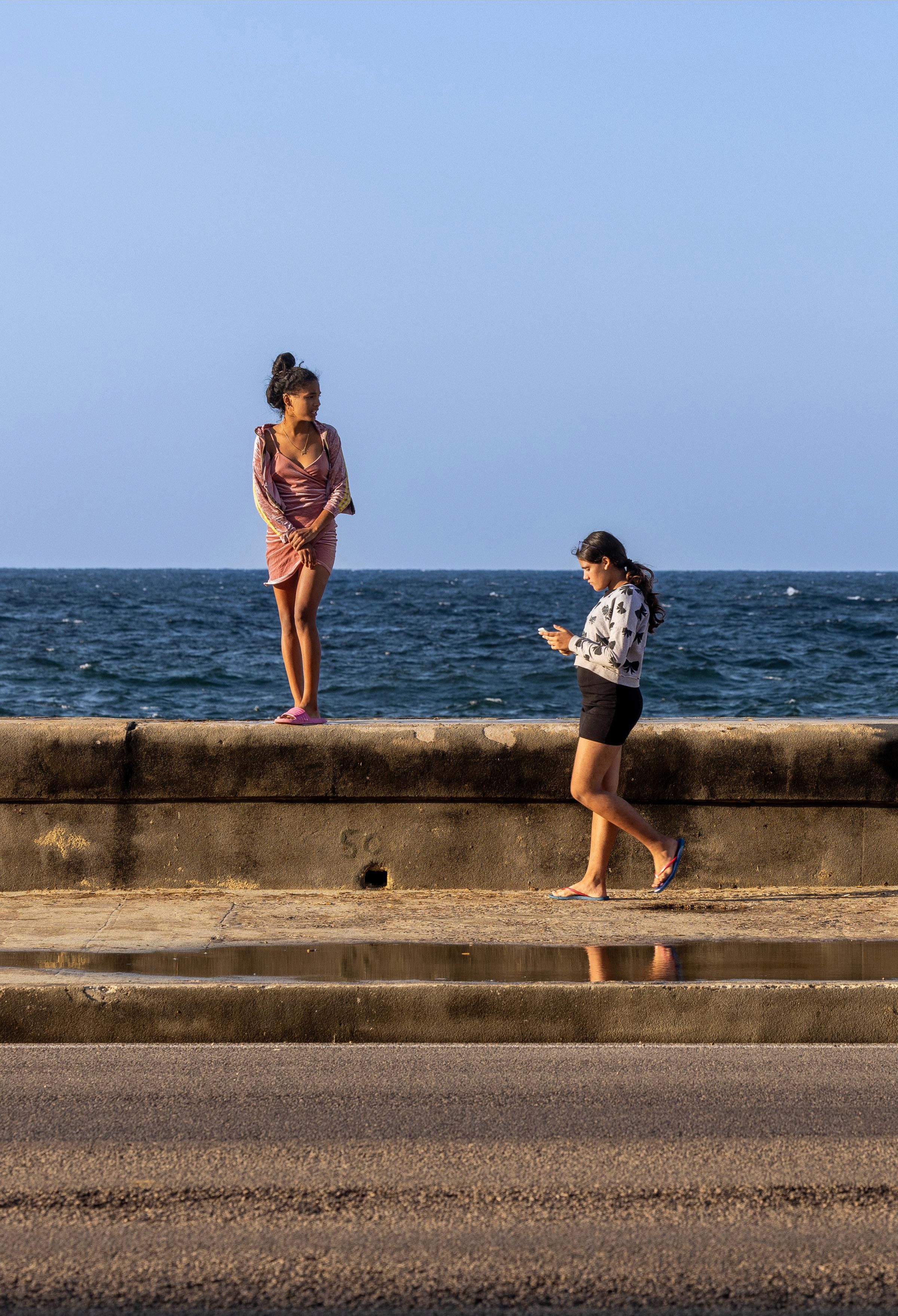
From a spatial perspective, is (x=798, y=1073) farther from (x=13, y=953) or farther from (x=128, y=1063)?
(x=13, y=953)

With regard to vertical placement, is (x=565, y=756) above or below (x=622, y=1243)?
above

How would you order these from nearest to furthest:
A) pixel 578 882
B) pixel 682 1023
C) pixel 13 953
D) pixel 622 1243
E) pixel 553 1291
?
pixel 553 1291
pixel 622 1243
pixel 682 1023
pixel 13 953
pixel 578 882

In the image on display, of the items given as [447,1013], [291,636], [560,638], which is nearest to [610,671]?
[560,638]

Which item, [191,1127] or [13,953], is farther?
[13,953]

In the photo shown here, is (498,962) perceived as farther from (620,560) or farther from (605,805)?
(620,560)

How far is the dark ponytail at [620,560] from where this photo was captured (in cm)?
699

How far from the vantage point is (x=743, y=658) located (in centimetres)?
3934

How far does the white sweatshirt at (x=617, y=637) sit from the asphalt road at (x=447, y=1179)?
6.80 ft

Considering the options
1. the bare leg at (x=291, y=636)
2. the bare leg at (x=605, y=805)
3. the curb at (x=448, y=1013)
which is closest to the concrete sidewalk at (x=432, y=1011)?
the curb at (x=448, y=1013)

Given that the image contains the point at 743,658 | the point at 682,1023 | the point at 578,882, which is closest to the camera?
the point at 682,1023

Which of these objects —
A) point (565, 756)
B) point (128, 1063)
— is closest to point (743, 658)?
point (565, 756)

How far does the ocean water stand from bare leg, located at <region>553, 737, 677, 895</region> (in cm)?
361

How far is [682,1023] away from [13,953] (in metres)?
2.80

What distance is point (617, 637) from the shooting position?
22.8 ft
